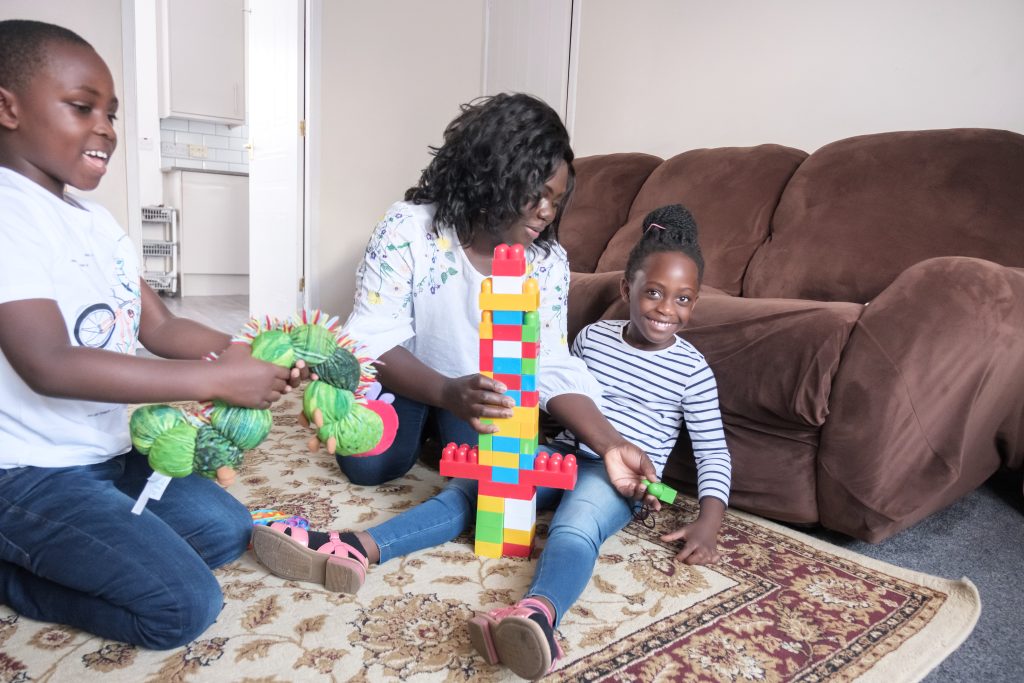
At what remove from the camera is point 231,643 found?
92cm

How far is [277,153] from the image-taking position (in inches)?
142

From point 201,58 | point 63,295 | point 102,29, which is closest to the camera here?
point 63,295

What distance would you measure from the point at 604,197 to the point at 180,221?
4.00 m

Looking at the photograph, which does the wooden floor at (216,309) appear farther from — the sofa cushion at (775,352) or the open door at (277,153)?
the sofa cushion at (775,352)

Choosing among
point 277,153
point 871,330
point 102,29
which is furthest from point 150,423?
point 277,153

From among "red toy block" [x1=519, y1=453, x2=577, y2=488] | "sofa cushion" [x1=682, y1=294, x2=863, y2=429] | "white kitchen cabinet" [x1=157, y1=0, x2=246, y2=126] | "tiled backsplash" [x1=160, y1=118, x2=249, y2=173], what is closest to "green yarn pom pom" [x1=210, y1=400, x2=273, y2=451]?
"red toy block" [x1=519, y1=453, x2=577, y2=488]

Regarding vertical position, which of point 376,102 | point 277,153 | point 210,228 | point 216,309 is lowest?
point 216,309

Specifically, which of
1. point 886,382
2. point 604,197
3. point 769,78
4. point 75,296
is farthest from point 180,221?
point 886,382

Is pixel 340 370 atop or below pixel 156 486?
atop

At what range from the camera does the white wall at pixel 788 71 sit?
6.84 feet

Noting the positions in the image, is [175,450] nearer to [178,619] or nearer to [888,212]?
[178,619]

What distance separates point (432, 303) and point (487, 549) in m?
0.52

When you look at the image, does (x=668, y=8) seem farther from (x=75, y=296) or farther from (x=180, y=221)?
(x=180, y=221)

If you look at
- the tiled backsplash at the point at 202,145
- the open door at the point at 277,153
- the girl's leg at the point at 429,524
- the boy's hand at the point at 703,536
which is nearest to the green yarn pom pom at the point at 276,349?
the girl's leg at the point at 429,524
